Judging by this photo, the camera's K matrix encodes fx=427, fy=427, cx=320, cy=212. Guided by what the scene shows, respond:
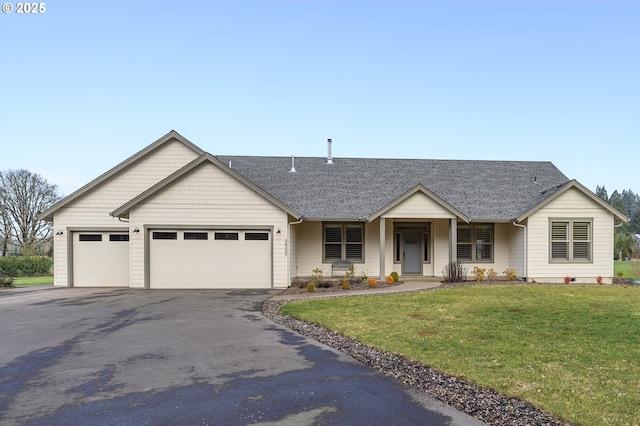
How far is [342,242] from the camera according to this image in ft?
67.1

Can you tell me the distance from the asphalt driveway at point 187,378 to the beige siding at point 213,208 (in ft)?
23.3

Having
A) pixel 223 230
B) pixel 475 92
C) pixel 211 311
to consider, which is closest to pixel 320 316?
pixel 211 311

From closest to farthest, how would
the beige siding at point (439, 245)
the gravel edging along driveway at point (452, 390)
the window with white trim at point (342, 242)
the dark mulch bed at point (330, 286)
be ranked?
the gravel edging along driveway at point (452, 390)
the dark mulch bed at point (330, 286)
the window with white trim at point (342, 242)
the beige siding at point (439, 245)

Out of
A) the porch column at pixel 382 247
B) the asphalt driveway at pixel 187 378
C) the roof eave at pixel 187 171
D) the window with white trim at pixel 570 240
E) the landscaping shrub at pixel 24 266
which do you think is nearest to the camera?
the asphalt driveway at pixel 187 378

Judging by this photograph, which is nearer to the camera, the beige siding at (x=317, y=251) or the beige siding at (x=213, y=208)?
the beige siding at (x=213, y=208)

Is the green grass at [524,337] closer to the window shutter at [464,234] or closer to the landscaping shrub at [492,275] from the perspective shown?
the landscaping shrub at [492,275]

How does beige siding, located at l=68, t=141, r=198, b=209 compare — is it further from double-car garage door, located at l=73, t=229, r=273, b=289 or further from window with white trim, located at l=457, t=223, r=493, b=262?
window with white trim, located at l=457, t=223, r=493, b=262

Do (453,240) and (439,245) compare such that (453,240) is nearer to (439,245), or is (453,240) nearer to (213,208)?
(439,245)

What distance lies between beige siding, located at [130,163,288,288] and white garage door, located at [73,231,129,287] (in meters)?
1.74

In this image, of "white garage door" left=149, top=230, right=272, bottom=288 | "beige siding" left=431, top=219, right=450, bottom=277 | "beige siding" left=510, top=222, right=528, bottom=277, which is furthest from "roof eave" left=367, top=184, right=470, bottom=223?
"white garage door" left=149, top=230, right=272, bottom=288

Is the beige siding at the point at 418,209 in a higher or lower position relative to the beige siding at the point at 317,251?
higher

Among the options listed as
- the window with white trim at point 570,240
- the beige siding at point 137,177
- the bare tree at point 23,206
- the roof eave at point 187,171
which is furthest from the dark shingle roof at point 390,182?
the bare tree at point 23,206

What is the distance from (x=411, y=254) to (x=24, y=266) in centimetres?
2746

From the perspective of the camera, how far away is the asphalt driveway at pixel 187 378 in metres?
4.50
